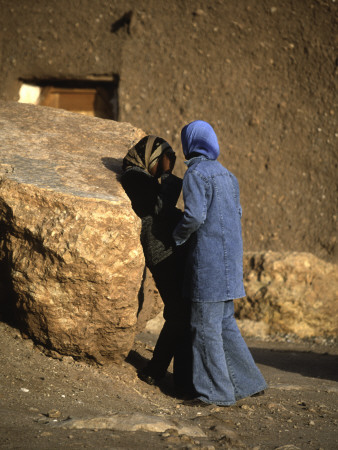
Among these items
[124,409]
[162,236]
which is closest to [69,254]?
[162,236]

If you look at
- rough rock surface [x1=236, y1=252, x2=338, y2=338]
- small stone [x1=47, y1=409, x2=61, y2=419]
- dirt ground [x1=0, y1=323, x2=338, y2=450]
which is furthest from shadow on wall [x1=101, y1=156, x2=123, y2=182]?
rough rock surface [x1=236, y1=252, x2=338, y2=338]

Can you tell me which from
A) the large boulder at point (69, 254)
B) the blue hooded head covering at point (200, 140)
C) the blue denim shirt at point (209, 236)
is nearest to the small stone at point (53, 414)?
the large boulder at point (69, 254)

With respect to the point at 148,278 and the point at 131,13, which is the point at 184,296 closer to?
the point at 148,278

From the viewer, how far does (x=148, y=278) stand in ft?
12.1

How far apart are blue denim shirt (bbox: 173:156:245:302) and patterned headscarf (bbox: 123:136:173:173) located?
0.68 feet

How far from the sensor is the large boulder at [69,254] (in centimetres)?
284

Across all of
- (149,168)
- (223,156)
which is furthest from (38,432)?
(223,156)

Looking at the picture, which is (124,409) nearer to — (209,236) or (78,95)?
(209,236)

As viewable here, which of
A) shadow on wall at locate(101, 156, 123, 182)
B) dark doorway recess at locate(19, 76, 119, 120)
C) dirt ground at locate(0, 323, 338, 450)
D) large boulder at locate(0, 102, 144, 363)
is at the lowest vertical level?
dirt ground at locate(0, 323, 338, 450)

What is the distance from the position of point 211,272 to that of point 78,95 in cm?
448

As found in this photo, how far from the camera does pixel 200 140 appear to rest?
3121mm

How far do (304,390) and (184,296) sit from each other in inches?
45.6

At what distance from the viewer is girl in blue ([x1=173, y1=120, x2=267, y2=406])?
9.82ft

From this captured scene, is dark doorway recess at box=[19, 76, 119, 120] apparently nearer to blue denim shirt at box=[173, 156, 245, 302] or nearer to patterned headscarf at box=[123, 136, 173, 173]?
patterned headscarf at box=[123, 136, 173, 173]
